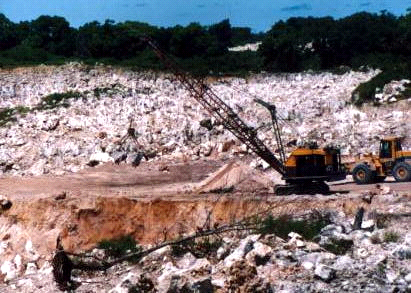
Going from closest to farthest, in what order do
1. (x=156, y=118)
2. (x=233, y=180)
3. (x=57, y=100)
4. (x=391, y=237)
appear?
1. (x=391, y=237)
2. (x=233, y=180)
3. (x=156, y=118)
4. (x=57, y=100)

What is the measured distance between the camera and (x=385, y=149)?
26.9 m

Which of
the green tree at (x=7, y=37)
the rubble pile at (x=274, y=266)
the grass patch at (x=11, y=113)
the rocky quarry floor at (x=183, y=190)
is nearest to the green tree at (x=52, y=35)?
the green tree at (x=7, y=37)

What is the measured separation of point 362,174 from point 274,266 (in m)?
12.5

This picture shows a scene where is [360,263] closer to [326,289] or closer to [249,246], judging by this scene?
[326,289]

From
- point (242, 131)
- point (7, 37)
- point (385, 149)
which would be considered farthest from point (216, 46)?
point (385, 149)

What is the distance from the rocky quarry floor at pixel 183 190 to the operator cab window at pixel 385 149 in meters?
0.86

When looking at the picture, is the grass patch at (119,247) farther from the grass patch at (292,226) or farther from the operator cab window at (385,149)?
the operator cab window at (385,149)

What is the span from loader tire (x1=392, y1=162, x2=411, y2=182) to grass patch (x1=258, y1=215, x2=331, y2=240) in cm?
883

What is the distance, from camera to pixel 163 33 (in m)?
60.5

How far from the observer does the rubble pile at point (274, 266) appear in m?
13.7

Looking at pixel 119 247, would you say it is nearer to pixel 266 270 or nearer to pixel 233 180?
pixel 266 270

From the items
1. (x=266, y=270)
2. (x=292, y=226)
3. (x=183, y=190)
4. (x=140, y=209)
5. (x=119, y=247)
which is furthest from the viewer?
(x=183, y=190)

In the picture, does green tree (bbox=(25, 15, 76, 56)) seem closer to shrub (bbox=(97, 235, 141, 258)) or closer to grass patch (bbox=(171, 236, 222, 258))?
shrub (bbox=(97, 235, 141, 258))

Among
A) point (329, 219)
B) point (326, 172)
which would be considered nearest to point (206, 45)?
point (326, 172)
